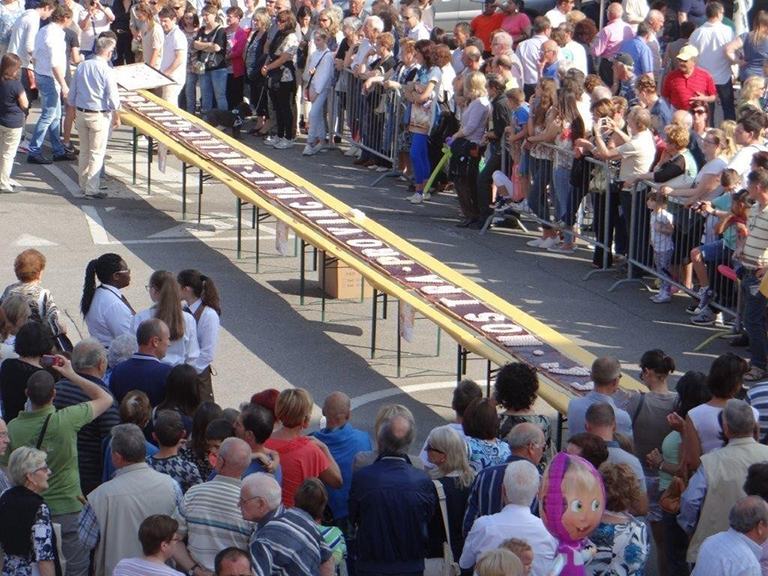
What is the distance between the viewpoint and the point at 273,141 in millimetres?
21156

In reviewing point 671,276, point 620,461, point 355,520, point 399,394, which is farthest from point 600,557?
point 671,276

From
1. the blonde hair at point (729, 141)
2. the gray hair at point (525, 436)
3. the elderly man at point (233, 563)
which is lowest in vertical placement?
the elderly man at point (233, 563)

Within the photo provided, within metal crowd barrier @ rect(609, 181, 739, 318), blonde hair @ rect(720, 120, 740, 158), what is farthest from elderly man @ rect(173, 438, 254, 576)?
blonde hair @ rect(720, 120, 740, 158)

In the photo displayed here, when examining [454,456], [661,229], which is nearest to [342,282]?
[661,229]

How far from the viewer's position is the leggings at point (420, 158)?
17891 millimetres

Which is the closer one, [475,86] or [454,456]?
[454,456]

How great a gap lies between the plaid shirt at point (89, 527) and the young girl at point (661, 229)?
787 centimetres

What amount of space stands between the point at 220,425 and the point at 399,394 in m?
4.51

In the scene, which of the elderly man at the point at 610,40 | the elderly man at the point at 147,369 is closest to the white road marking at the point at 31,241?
the elderly man at the point at 147,369

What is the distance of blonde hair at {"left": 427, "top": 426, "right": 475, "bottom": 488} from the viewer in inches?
306

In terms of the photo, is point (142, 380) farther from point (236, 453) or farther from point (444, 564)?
point (444, 564)

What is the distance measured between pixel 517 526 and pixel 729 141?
7.87m

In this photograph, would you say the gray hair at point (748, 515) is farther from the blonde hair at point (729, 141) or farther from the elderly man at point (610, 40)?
the elderly man at point (610, 40)

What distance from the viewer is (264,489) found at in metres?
6.82
